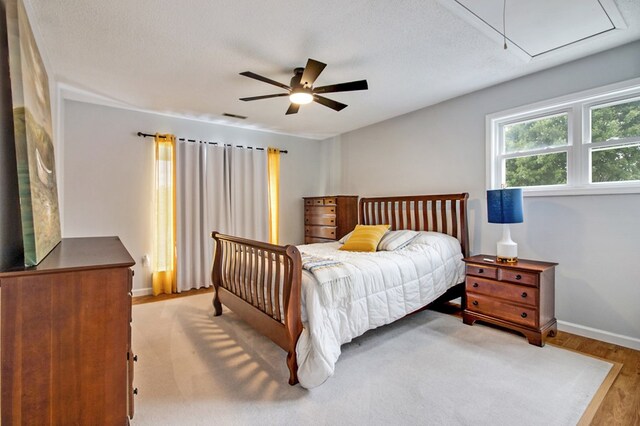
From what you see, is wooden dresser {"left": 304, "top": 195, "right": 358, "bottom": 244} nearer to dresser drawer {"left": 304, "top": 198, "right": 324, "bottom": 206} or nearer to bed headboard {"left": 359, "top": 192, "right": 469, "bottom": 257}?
dresser drawer {"left": 304, "top": 198, "right": 324, "bottom": 206}

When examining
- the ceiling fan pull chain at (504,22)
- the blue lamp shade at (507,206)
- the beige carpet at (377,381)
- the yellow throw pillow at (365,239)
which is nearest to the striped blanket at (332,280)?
the beige carpet at (377,381)

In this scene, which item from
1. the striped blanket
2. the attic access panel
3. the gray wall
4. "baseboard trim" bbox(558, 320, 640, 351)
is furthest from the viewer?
"baseboard trim" bbox(558, 320, 640, 351)

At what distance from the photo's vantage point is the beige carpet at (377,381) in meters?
1.80

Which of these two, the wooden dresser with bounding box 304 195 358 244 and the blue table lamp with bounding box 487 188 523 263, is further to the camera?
the wooden dresser with bounding box 304 195 358 244

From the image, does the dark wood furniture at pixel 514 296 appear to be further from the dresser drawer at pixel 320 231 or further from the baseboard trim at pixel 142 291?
the baseboard trim at pixel 142 291

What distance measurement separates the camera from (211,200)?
4684 mm

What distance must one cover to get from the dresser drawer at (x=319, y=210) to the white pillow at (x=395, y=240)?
1.40 m

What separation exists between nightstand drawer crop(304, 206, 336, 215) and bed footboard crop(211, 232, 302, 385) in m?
2.03

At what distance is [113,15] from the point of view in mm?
2102

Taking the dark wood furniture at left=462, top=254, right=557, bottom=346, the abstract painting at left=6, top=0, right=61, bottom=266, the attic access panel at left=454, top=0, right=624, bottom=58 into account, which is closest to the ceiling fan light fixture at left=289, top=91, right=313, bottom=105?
the attic access panel at left=454, top=0, right=624, bottom=58

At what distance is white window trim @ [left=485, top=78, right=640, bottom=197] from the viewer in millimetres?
2658

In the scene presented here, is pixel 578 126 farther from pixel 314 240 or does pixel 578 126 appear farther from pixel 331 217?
pixel 314 240

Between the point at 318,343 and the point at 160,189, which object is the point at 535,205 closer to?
the point at 318,343

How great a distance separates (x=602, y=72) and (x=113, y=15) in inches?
160
